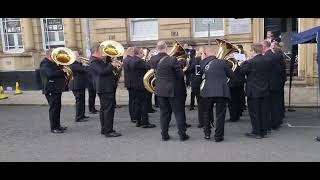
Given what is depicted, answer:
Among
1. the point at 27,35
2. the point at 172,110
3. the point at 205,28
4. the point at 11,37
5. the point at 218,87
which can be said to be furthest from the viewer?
the point at 11,37

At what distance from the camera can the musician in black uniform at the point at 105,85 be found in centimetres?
→ 781

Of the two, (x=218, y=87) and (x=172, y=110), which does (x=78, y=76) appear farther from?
(x=218, y=87)

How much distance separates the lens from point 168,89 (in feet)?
24.1

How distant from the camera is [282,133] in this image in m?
7.85

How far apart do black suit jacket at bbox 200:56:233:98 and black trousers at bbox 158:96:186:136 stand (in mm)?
576

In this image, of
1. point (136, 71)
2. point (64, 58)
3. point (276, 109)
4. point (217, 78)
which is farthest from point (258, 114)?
point (64, 58)

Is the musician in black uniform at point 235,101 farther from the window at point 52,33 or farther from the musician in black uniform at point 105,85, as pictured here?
the window at point 52,33

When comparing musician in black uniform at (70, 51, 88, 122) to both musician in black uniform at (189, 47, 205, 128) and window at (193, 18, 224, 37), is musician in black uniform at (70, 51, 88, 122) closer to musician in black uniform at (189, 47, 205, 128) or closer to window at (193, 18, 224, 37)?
musician in black uniform at (189, 47, 205, 128)

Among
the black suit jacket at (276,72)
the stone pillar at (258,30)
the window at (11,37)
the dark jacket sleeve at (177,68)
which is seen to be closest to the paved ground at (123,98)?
the stone pillar at (258,30)

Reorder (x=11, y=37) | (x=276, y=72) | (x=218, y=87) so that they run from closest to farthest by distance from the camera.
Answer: (x=218, y=87), (x=276, y=72), (x=11, y=37)

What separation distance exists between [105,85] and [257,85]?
2828mm

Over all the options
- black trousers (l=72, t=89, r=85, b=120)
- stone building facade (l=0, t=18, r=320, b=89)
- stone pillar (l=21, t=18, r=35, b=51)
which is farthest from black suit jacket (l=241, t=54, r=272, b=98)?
stone pillar (l=21, t=18, r=35, b=51)

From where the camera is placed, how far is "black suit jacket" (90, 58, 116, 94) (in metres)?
7.80

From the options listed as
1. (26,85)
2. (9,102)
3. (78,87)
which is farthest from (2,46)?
(78,87)
